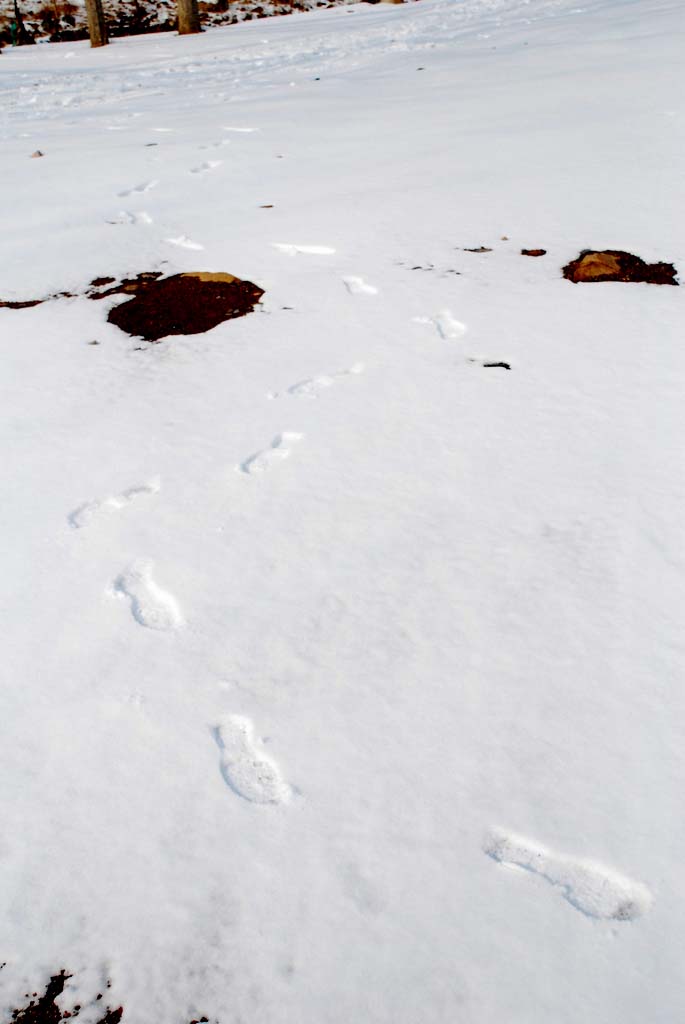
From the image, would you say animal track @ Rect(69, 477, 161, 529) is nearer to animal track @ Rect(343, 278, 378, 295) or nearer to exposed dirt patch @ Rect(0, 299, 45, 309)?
→ animal track @ Rect(343, 278, 378, 295)

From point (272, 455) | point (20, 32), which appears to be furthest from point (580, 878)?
point (20, 32)

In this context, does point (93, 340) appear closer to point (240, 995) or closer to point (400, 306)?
point (400, 306)

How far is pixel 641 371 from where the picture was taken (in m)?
2.22

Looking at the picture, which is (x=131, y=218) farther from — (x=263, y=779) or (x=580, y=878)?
(x=580, y=878)

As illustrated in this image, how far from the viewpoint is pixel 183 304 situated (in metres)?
2.82

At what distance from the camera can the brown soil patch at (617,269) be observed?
8.96 ft

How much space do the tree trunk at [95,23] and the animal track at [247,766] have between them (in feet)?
43.3

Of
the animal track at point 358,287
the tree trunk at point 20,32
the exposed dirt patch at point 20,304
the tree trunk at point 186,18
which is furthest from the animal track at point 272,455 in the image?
the tree trunk at point 20,32

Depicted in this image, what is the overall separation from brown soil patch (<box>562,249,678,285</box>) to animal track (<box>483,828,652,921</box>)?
91.0 inches

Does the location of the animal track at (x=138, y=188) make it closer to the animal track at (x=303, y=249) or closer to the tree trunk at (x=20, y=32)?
the animal track at (x=303, y=249)

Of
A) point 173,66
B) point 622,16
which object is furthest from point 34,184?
point 622,16

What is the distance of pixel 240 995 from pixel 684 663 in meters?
0.95

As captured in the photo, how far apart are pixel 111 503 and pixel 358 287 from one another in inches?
59.2

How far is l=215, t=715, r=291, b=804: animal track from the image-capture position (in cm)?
117
